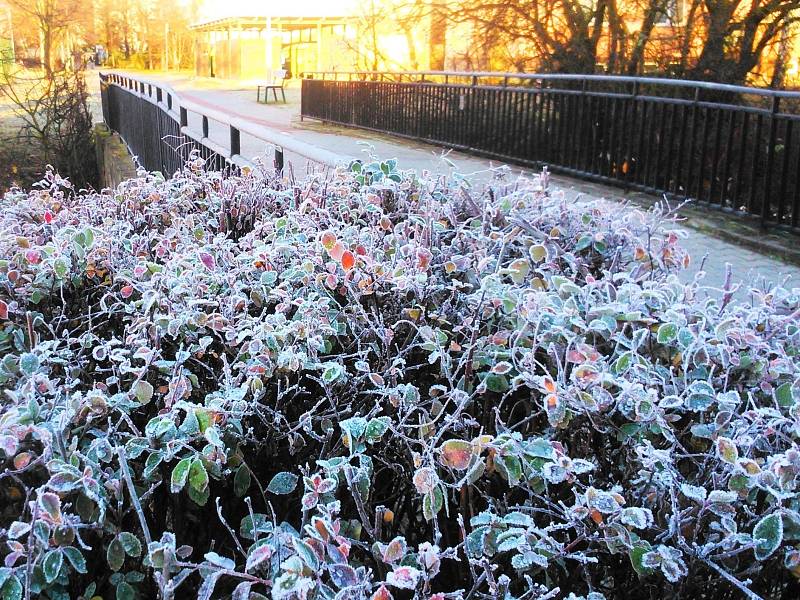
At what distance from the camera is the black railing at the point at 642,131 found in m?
7.12

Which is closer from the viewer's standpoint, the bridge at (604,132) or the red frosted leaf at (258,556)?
the red frosted leaf at (258,556)

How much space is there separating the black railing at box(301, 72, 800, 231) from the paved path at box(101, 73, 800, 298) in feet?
1.19

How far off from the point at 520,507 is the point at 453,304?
91cm

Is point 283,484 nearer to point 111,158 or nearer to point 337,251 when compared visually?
point 337,251

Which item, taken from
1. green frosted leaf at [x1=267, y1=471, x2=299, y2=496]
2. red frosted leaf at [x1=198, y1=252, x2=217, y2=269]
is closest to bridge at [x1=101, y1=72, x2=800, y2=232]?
red frosted leaf at [x1=198, y1=252, x2=217, y2=269]

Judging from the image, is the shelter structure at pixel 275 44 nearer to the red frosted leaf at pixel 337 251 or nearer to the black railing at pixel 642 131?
the black railing at pixel 642 131

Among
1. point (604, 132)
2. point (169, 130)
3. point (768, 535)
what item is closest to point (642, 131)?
point (604, 132)

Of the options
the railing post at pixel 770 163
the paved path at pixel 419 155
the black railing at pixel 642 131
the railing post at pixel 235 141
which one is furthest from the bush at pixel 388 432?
the black railing at pixel 642 131

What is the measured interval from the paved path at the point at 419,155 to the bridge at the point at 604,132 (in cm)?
30

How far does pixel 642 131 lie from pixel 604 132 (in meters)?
0.84

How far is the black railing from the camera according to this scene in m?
7.12

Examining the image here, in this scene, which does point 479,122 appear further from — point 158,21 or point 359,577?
point 158,21

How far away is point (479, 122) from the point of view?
501 inches

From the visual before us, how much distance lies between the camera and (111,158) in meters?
16.2
